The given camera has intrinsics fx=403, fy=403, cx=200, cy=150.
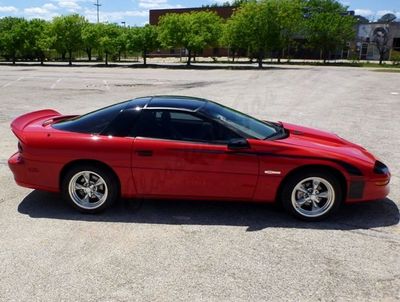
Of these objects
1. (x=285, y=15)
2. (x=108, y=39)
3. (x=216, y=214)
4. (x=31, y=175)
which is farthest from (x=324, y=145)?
(x=108, y=39)

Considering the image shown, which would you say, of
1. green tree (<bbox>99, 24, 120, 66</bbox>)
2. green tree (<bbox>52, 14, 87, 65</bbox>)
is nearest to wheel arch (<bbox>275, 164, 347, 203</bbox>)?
green tree (<bbox>99, 24, 120, 66</bbox>)

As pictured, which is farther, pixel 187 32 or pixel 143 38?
pixel 143 38

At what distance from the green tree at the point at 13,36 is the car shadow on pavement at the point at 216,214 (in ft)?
172

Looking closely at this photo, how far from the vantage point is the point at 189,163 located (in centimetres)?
447

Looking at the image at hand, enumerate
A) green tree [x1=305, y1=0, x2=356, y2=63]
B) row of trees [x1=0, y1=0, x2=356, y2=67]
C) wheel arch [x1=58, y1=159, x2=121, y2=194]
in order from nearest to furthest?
1. wheel arch [x1=58, y1=159, x2=121, y2=194]
2. row of trees [x1=0, y1=0, x2=356, y2=67]
3. green tree [x1=305, y1=0, x2=356, y2=63]

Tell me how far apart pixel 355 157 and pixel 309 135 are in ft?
2.41

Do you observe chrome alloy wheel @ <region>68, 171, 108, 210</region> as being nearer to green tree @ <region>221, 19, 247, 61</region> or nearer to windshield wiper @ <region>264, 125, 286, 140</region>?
windshield wiper @ <region>264, 125, 286, 140</region>

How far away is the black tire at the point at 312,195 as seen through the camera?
445 cm

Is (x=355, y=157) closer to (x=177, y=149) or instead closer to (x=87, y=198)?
(x=177, y=149)

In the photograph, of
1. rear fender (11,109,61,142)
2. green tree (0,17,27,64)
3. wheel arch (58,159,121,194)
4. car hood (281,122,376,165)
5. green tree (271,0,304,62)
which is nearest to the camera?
car hood (281,122,376,165)

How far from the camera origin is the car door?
14.5ft

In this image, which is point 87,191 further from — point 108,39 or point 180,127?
point 108,39

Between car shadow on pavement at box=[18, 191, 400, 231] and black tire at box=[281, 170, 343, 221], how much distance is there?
4.8 inches

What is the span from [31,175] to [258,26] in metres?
42.1
